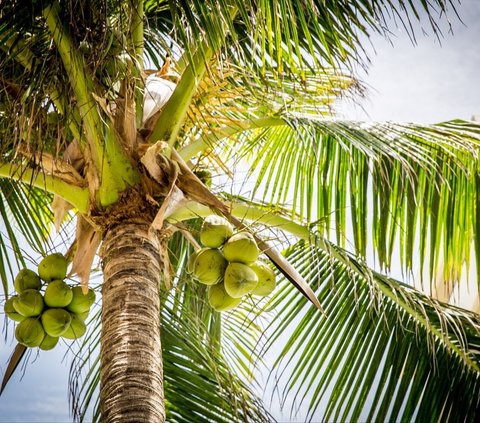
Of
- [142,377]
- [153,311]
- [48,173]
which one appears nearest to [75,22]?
[48,173]

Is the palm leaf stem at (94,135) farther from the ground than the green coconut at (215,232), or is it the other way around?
the palm leaf stem at (94,135)

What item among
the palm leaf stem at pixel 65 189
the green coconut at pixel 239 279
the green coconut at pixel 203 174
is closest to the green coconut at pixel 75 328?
the palm leaf stem at pixel 65 189

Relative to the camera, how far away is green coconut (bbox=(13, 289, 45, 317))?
2834 millimetres

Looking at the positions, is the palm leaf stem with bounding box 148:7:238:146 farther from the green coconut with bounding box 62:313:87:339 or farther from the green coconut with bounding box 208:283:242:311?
the green coconut with bounding box 62:313:87:339

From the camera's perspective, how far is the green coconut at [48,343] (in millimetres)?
2924

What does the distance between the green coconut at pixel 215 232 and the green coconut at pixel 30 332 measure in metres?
0.72

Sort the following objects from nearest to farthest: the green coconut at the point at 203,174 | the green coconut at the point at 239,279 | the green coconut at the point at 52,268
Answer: the green coconut at the point at 239,279 < the green coconut at the point at 52,268 < the green coconut at the point at 203,174

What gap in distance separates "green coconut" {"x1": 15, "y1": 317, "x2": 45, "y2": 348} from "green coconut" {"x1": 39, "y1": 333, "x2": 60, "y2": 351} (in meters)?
0.03

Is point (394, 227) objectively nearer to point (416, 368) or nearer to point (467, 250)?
point (467, 250)

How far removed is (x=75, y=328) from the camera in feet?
9.64

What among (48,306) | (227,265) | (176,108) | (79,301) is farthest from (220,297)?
(176,108)

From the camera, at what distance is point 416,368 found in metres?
3.98

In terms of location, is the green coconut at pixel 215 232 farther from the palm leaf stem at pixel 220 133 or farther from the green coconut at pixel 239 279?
the palm leaf stem at pixel 220 133

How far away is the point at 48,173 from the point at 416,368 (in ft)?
7.22
